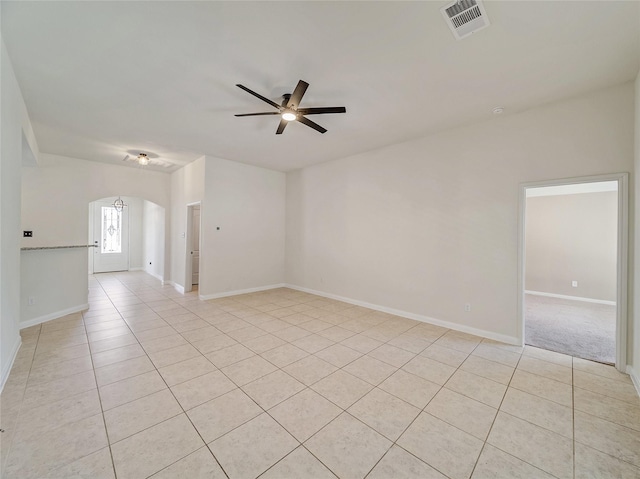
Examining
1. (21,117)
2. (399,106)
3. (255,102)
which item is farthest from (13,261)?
(399,106)

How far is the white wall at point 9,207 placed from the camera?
2.24 metres

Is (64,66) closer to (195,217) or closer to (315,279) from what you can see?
(195,217)

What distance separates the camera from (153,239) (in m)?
8.18

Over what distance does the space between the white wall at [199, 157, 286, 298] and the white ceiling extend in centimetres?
195

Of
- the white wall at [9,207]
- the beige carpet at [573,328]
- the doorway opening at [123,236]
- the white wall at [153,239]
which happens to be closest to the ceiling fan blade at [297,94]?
the white wall at [9,207]

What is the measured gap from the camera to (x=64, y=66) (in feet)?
8.10

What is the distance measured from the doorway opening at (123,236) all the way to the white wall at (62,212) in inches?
71.5

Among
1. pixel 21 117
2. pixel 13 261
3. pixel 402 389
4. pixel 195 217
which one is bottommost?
pixel 402 389

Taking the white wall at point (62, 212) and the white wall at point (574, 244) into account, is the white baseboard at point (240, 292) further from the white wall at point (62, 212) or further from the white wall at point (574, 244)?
the white wall at point (574, 244)

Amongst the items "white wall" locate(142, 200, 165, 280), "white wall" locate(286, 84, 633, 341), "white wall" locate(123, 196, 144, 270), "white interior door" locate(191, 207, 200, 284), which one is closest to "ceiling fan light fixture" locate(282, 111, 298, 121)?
"white wall" locate(286, 84, 633, 341)

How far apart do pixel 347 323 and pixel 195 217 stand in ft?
15.8

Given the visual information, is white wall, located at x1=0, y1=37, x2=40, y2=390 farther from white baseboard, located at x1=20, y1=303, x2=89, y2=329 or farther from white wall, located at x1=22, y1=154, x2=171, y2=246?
white wall, located at x1=22, y1=154, x2=171, y2=246

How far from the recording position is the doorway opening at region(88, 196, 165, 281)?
8391 mm

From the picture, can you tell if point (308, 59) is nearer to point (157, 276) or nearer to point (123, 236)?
point (157, 276)
